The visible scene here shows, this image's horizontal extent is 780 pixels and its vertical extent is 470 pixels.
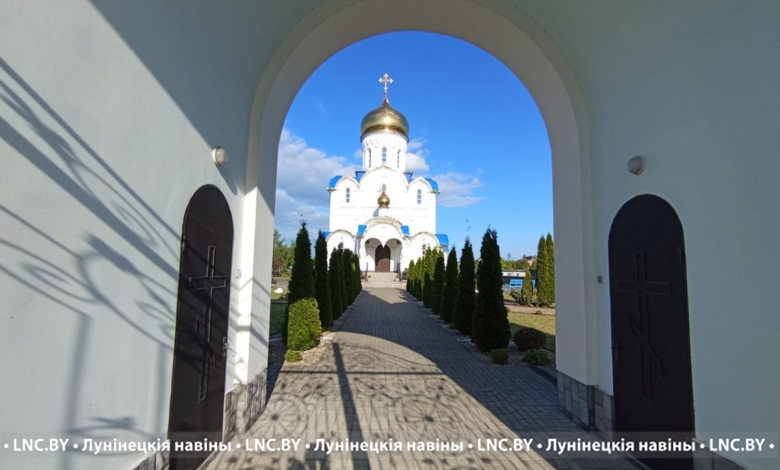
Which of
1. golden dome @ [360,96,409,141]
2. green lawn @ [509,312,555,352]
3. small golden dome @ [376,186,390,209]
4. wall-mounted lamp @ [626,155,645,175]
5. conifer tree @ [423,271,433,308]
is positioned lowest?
green lawn @ [509,312,555,352]

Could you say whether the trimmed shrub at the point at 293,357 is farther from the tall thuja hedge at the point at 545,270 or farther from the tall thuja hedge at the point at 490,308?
the tall thuja hedge at the point at 545,270

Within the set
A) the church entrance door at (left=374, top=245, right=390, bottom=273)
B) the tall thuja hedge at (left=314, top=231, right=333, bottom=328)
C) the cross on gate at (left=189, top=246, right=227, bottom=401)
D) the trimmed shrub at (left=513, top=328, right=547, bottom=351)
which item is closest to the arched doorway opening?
the cross on gate at (left=189, top=246, right=227, bottom=401)

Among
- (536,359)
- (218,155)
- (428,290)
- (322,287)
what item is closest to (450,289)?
(428,290)

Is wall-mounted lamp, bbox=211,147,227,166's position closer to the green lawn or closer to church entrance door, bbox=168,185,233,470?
church entrance door, bbox=168,185,233,470

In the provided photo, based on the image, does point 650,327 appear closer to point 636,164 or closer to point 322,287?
point 636,164

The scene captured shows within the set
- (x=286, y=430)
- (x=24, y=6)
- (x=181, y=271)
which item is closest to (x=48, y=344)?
(x=181, y=271)

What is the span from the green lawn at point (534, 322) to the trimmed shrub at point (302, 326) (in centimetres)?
584

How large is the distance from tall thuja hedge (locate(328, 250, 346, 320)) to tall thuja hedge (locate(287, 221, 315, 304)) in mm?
3782

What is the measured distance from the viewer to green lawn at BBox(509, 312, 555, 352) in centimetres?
1199

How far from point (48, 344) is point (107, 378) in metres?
0.53

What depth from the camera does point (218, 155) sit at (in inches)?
141

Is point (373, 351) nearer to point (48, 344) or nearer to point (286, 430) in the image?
point (286, 430)

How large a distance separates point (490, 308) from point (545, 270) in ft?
35.4

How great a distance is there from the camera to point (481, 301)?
347 inches
